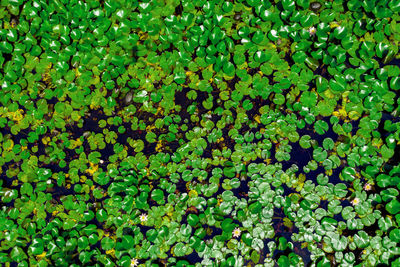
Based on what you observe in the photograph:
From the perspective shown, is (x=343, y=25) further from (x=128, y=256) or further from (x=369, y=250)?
(x=128, y=256)

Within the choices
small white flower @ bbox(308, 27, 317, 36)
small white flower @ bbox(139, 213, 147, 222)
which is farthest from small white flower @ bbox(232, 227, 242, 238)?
small white flower @ bbox(308, 27, 317, 36)

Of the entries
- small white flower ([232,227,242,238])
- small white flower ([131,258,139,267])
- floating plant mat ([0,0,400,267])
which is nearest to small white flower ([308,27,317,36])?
floating plant mat ([0,0,400,267])

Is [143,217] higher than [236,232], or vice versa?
[143,217]

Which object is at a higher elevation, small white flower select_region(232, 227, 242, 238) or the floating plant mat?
the floating plant mat

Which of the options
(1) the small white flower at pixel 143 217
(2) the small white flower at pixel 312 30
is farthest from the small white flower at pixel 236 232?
(2) the small white flower at pixel 312 30

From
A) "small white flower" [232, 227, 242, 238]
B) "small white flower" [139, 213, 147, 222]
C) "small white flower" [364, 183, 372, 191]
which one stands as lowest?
"small white flower" [232, 227, 242, 238]

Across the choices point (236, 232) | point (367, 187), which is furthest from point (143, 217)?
point (367, 187)

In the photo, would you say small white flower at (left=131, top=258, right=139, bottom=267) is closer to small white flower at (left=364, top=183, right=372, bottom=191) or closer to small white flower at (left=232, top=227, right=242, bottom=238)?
small white flower at (left=232, top=227, right=242, bottom=238)

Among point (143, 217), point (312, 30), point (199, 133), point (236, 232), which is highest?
point (312, 30)

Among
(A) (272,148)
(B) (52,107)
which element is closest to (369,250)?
(A) (272,148)

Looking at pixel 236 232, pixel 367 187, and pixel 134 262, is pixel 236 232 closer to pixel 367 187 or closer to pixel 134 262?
pixel 134 262
